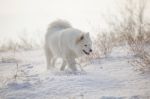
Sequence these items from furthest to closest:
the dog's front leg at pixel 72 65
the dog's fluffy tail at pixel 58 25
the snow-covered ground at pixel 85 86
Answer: the dog's fluffy tail at pixel 58 25 < the dog's front leg at pixel 72 65 < the snow-covered ground at pixel 85 86

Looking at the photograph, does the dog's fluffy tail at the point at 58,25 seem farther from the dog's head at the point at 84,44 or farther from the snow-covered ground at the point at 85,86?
the snow-covered ground at the point at 85,86

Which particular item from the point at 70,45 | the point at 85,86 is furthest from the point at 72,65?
the point at 85,86

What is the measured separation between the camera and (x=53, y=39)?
23.9 ft

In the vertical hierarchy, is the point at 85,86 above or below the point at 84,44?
below

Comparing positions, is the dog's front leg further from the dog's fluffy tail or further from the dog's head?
the dog's fluffy tail

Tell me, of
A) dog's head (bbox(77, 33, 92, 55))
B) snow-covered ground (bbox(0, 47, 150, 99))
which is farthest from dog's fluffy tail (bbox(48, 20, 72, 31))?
snow-covered ground (bbox(0, 47, 150, 99))

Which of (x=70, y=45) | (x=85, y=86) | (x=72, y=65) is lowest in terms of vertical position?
(x=85, y=86)

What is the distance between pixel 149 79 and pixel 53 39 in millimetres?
3132

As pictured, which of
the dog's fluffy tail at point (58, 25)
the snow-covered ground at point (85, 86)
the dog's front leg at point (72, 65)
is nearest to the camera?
the snow-covered ground at point (85, 86)

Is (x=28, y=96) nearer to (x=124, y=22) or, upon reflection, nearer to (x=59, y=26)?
(x=59, y=26)

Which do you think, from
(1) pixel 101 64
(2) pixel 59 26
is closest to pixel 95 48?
(2) pixel 59 26

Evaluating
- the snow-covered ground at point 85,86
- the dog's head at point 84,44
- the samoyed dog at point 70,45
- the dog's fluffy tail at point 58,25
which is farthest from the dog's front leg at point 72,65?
the dog's fluffy tail at point 58,25

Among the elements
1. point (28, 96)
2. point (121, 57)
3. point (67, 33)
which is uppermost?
point (67, 33)

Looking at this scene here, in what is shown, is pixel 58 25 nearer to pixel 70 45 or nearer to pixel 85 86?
pixel 70 45
